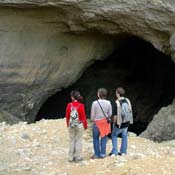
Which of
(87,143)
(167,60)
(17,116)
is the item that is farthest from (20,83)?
(167,60)

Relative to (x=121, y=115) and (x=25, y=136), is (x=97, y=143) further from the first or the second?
(x=25, y=136)

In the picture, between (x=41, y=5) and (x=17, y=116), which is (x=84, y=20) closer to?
(x=41, y=5)

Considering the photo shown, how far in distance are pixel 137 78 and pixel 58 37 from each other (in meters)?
4.81

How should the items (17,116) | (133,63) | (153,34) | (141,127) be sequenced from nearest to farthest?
1. (153,34)
2. (17,116)
3. (141,127)
4. (133,63)

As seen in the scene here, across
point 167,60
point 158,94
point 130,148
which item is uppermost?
point 167,60

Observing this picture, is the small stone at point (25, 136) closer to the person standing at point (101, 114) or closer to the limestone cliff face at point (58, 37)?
the person standing at point (101, 114)

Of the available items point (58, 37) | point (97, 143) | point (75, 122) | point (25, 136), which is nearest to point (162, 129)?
point (58, 37)

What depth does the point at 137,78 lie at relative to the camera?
17.3 meters

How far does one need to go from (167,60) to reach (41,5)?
6327 mm

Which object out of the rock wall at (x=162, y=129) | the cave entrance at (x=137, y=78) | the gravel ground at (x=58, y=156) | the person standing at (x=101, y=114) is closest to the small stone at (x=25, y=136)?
the gravel ground at (x=58, y=156)

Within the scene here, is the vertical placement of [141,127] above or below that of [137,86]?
below

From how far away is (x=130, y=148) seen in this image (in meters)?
8.78

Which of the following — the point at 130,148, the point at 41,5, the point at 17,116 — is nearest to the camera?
the point at 130,148

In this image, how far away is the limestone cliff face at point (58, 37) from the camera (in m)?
11.7
